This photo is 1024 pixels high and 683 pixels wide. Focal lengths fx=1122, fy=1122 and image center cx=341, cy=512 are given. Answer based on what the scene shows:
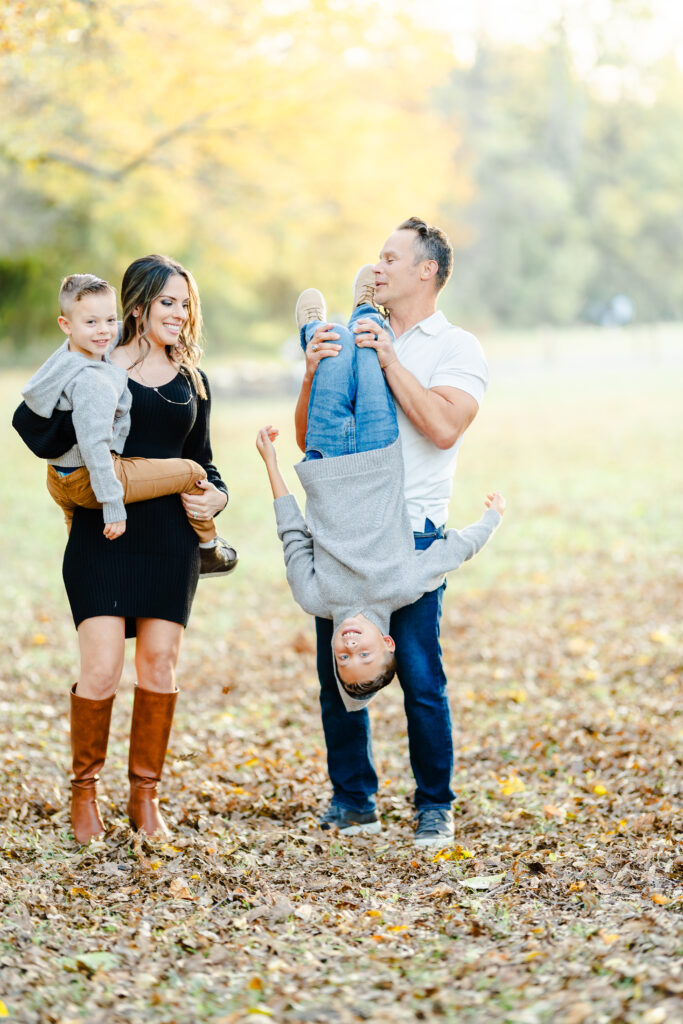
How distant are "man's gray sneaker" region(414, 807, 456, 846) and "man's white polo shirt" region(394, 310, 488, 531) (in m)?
1.11

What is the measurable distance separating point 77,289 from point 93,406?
0.39 m

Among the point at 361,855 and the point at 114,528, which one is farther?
the point at 361,855

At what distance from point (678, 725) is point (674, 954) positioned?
2989 mm

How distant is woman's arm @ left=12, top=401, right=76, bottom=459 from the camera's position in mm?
3707

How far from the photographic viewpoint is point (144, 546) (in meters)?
3.95

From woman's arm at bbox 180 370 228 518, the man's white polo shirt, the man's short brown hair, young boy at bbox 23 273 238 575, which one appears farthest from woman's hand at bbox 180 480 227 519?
the man's short brown hair

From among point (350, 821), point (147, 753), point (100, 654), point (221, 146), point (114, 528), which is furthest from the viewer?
point (221, 146)

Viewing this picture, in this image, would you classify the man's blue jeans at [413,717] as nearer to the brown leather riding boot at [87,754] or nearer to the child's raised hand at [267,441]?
the child's raised hand at [267,441]

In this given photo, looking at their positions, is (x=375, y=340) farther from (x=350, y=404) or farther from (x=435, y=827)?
(x=435, y=827)

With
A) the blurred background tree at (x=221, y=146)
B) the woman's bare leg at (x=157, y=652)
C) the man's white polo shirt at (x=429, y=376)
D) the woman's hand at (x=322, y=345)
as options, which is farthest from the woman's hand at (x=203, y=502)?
the blurred background tree at (x=221, y=146)

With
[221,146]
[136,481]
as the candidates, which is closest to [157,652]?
[136,481]

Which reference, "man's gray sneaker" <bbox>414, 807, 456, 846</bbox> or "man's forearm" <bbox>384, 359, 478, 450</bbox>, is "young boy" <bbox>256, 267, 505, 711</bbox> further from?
Answer: "man's gray sneaker" <bbox>414, 807, 456, 846</bbox>

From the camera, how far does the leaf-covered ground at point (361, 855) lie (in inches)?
115

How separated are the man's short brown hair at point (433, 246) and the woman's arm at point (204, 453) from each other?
2.97 ft
